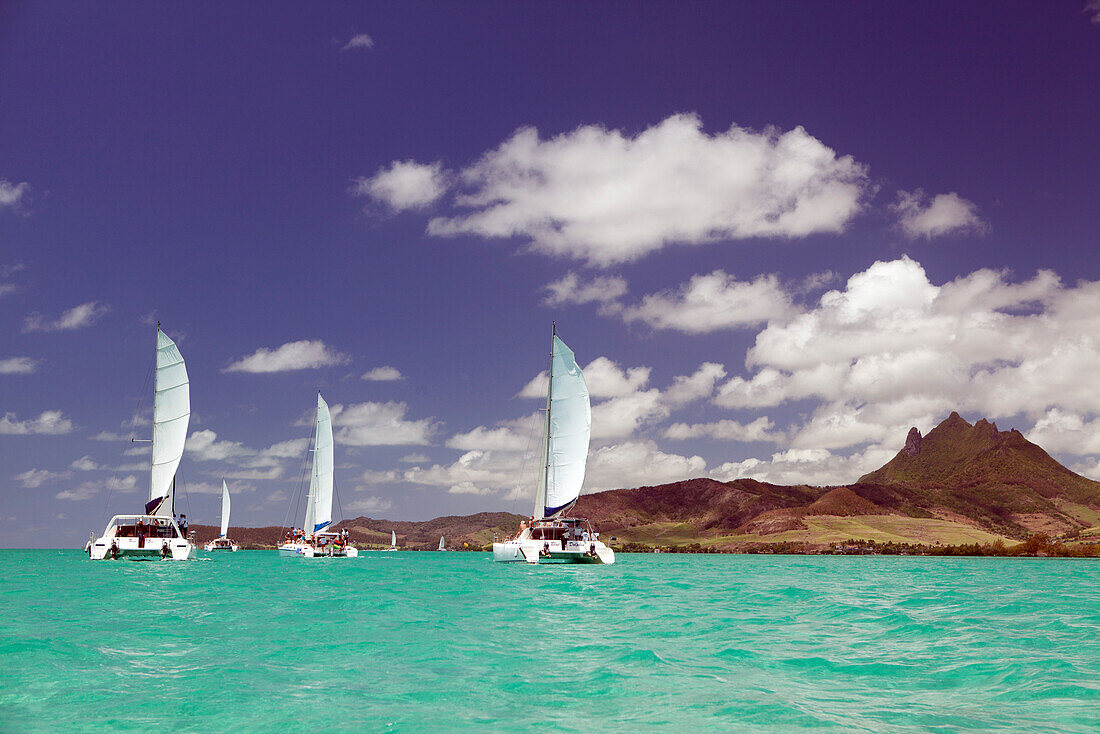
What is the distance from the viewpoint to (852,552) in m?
192

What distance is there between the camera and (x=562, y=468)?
76812 millimetres

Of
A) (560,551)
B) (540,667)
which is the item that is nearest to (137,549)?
(560,551)

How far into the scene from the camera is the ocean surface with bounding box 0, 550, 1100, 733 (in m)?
13.1

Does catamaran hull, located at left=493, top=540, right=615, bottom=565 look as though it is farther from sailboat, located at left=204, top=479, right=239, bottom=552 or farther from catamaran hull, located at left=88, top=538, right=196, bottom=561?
sailboat, located at left=204, top=479, right=239, bottom=552

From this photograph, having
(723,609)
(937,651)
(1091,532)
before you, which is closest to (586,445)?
(723,609)

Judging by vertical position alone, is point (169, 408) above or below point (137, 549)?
above

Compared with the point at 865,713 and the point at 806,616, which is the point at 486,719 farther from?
the point at 806,616

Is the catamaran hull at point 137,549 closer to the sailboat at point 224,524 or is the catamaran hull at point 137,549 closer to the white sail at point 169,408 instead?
the white sail at point 169,408

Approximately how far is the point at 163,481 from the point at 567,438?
38.9 metres

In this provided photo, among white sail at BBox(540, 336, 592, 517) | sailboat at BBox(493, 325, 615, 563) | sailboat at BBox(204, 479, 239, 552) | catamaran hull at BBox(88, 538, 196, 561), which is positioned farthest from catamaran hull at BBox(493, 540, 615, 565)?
sailboat at BBox(204, 479, 239, 552)

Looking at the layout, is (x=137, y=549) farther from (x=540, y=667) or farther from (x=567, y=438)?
(x=540, y=667)

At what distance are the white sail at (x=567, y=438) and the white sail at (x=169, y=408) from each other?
36327 millimetres

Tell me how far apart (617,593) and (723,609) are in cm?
1023

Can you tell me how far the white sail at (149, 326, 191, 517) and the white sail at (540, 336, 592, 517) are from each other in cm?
3633
